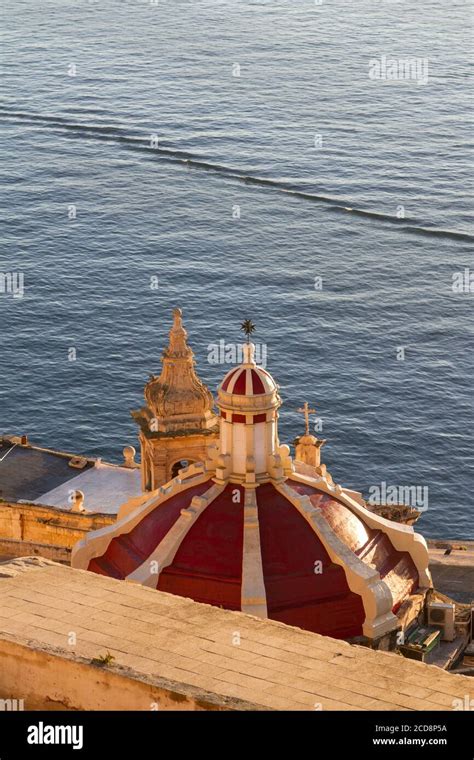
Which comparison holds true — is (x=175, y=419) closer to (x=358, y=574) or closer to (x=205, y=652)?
(x=358, y=574)

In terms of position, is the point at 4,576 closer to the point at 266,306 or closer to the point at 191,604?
the point at 191,604

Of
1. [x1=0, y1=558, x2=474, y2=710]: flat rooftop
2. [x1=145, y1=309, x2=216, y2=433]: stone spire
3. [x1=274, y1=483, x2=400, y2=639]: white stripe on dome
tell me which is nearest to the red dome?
[x1=274, y1=483, x2=400, y2=639]: white stripe on dome

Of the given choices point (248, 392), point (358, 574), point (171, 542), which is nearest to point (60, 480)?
point (171, 542)

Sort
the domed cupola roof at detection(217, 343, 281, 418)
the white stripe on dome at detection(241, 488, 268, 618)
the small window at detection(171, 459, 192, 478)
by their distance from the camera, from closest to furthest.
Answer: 1. the white stripe on dome at detection(241, 488, 268, 618)
2. the domed cupola roof at detection(217, 343, 281, 418)
3. the small window at detection(171, 459, 192, 478)

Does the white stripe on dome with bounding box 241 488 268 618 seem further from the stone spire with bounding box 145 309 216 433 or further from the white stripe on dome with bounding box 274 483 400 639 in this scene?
the stone spire with bounding box 145 309 216 433

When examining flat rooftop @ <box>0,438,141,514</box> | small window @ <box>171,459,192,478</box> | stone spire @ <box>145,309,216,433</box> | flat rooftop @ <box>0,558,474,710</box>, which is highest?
stone spire @ <box>145,309,216,433</box>

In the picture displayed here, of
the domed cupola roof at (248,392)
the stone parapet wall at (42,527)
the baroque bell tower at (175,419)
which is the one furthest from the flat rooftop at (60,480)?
the domed cupola roof at (248,392)

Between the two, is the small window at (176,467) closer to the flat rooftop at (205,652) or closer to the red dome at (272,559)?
the red dome at (272,559)

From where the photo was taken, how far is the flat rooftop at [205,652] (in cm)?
4641

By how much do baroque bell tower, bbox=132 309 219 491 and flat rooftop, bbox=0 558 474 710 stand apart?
48.1 m

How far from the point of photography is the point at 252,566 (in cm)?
8219

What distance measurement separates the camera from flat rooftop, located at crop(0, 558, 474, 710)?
46406 millimetres

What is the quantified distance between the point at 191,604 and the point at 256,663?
15.7ft

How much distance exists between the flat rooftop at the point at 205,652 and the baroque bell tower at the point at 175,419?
48.1 m
